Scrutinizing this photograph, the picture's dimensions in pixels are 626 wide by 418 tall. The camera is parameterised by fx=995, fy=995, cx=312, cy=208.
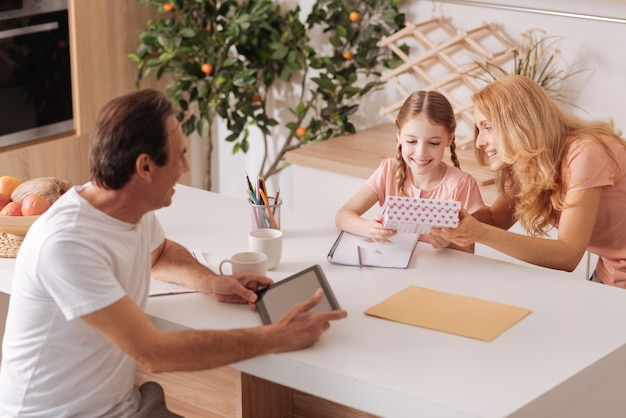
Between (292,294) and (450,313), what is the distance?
1.07 ft

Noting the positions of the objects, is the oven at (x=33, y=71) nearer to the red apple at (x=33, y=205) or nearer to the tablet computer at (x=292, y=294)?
the red apple at (x=33, y=205)

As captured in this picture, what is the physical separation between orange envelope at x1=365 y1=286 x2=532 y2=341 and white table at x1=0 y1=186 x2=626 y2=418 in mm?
23

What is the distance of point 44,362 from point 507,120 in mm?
1302

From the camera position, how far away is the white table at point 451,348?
170cm

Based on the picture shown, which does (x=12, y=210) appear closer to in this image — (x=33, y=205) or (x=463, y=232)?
(x=33, y=205)

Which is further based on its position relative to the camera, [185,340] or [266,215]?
[266,215]

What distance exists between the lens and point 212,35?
167 inches

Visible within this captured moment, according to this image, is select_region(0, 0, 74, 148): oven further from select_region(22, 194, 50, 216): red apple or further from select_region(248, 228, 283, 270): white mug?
select_region(248, 228, 283, 270): white mug

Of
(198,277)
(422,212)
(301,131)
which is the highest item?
(422,212)

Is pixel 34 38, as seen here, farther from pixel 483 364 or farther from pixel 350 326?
pixel 483 364

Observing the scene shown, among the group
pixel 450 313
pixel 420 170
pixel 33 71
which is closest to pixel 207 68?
pixel 33 71

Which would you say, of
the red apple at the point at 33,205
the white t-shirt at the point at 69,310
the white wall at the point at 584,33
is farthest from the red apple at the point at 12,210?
the white wall at the point at 584,33

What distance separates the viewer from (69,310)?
5.70ft

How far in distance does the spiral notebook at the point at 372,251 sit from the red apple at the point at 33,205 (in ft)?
2.28
